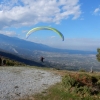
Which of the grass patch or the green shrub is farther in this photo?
the green shrub

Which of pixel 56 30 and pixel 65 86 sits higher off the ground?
pixel 56 30

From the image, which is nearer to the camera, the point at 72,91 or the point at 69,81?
the point at 72,91

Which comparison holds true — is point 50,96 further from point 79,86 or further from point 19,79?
point 19,79

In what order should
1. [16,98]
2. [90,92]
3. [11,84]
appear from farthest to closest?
1. [11,84]
2. [90,92]
3. [16,98]

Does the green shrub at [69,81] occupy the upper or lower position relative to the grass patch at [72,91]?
upper

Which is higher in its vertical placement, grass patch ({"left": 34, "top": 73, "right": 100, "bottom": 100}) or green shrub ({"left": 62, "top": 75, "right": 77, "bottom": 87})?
green shrub ({"left": 62, "top": 75, "right": 77, "bottom": 87})

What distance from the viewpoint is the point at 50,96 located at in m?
19.2

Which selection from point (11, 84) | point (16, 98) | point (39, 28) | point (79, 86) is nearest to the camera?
point (16, 98)

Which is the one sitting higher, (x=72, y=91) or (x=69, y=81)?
(x=69, y=81)

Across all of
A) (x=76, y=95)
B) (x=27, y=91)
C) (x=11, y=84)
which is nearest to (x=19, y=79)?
(x=11, y=84)

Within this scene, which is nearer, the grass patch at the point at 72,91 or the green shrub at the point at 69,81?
the grass patch at the point at 72,91

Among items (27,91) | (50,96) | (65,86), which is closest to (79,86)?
(65,86)

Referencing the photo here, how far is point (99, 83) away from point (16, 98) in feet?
34.8

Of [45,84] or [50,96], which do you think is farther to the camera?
[45,84]
